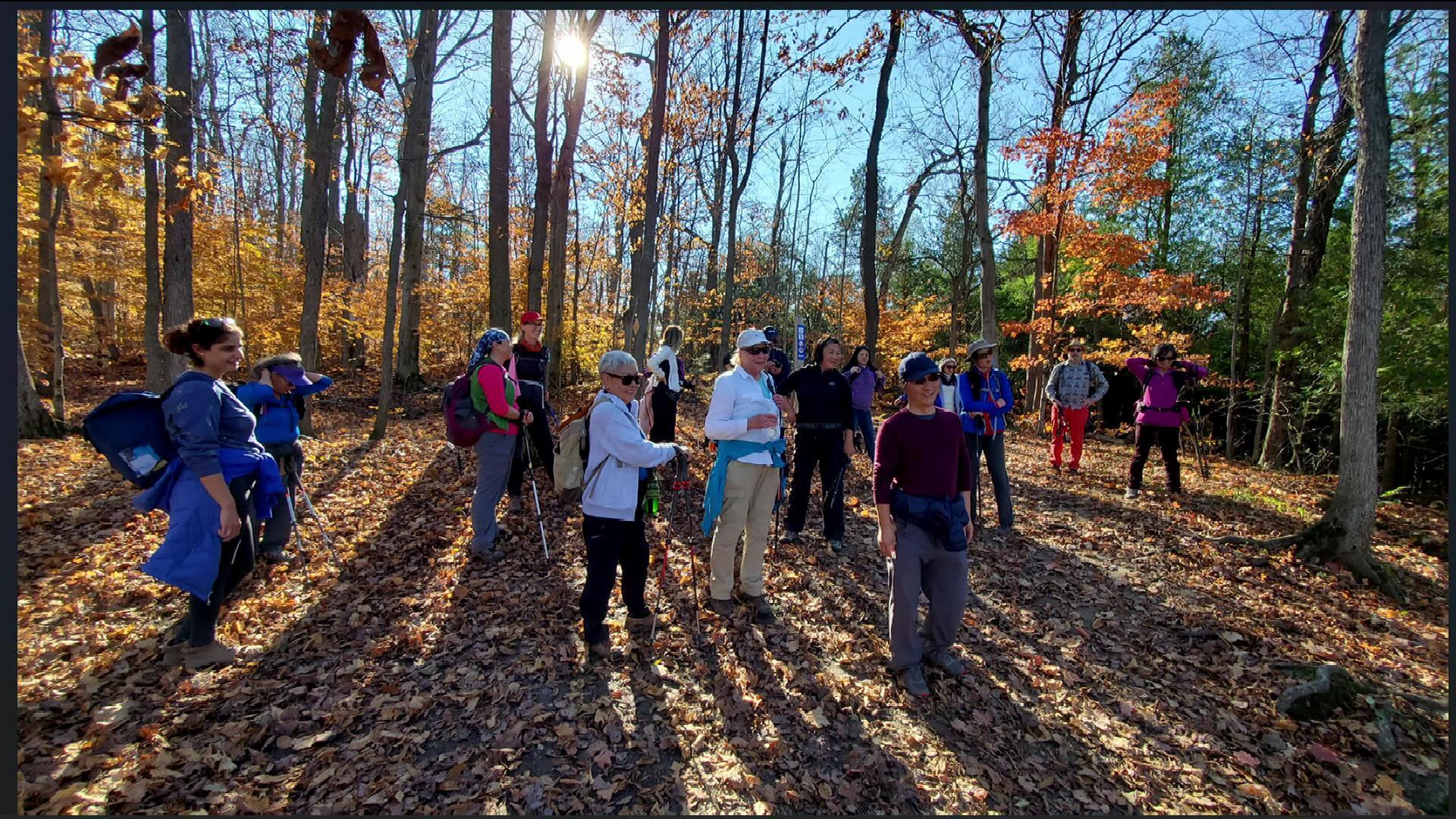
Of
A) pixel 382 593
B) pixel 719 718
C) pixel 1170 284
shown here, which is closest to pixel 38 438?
pixel 382 593

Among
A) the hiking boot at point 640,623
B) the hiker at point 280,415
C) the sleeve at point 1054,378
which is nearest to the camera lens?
the hiking boot at point 640,623

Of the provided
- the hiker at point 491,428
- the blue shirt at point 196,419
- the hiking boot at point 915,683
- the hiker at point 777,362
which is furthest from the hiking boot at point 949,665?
the blue shirt at point 196,419

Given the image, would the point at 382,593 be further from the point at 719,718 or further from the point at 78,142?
the point at 78,142

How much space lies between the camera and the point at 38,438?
28.6ft

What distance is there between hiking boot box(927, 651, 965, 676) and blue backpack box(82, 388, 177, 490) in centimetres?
505

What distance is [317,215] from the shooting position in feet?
36.7

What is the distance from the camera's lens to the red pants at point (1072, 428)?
9.14 meters

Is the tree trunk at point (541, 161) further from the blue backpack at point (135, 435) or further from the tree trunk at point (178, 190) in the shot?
the blue backpack at point (135, 435)

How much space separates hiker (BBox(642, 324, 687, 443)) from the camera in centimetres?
699

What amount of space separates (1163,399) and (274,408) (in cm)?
1013

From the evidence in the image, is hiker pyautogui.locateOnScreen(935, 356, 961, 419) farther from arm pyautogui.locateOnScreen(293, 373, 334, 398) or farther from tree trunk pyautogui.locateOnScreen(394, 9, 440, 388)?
tree trunk pyautogui.locateOnScreen(394, 9, 440, 388)

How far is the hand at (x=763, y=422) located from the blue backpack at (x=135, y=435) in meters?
3.50

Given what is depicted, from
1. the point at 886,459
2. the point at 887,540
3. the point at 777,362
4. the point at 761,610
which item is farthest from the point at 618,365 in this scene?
the point at 777,362

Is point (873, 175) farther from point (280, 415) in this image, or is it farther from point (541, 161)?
point (280, 415)
